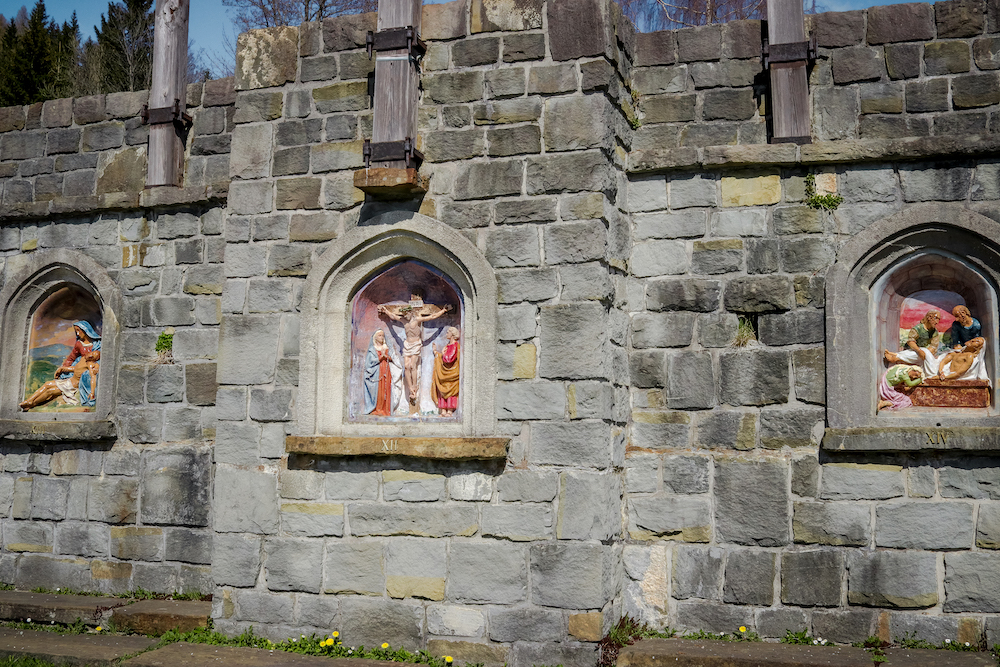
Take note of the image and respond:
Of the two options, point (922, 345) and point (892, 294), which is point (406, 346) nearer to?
point (892, 294)

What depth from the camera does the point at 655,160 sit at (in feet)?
21.0

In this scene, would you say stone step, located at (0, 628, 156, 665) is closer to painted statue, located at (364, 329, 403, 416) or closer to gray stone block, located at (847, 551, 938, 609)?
painted statue, located at (364, 329, 403, 416)

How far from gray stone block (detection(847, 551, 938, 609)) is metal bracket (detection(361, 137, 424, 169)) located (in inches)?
148

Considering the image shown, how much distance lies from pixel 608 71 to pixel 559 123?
0.45 m

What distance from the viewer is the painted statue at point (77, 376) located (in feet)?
25.5

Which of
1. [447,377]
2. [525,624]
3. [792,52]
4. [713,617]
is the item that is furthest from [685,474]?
[792,52]

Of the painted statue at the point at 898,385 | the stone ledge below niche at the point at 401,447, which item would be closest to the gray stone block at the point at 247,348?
the stone ledge below niche at the point at 401,447

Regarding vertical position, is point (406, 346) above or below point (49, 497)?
above

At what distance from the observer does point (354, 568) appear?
19.7 ft

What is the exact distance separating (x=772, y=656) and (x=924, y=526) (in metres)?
1.27

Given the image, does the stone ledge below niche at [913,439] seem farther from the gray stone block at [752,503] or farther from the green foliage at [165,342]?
the green foliage at [165,342]

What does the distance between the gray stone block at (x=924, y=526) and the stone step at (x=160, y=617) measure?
458 cm

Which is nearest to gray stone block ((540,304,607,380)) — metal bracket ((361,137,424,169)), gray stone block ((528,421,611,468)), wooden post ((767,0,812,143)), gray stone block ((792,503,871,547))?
gray stone block ((528,421,611,468))

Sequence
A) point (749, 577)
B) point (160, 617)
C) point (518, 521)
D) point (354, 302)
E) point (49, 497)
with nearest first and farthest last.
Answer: point (518, 521)
point (749, 577)
point (354, 302)
point (160, 617)
point (49, 497)
